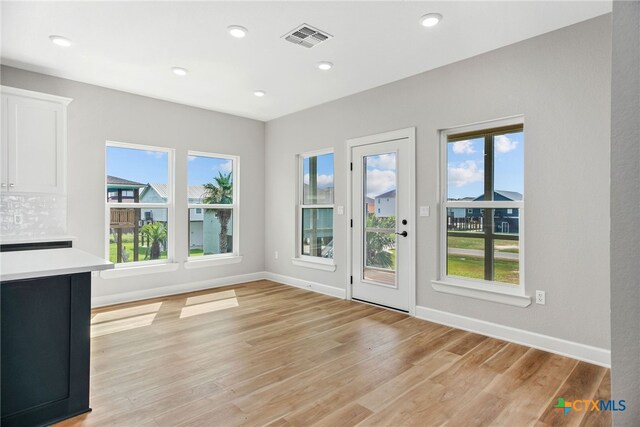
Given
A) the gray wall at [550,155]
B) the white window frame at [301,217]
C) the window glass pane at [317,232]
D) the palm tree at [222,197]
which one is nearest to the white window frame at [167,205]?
the palm tree at [222,197]

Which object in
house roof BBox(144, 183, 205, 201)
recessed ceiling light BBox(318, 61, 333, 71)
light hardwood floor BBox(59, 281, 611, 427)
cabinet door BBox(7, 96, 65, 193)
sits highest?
recessed ceiling light BBox(318, 61, 333, 71)

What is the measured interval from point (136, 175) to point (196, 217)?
1022 mm

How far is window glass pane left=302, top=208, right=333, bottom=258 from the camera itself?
16.8 feet

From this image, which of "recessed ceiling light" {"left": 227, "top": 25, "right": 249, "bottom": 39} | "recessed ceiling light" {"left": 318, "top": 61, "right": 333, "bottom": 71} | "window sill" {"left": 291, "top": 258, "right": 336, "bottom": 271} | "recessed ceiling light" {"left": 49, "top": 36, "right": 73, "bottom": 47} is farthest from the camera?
"window sill" {"left": 291, "top": 258, "right": 336, "bottom": 271}

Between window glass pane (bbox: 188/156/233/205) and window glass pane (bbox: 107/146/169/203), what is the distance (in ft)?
1.33

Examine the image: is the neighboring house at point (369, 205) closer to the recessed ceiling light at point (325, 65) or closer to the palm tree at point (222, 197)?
the recessed ceiling light at point (325, 65)

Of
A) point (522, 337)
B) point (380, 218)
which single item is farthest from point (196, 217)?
point (522, 337)

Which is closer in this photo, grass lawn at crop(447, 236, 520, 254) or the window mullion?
grass lawn at crop(447, 236, 520, 254)

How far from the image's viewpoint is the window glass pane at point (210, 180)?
17.4ft

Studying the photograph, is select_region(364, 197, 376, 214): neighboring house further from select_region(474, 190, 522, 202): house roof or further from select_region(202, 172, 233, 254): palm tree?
select_region(202, 172, 233, 254): palm tree

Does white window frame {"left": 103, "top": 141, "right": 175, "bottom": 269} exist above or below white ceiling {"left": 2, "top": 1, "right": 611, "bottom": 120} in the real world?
below

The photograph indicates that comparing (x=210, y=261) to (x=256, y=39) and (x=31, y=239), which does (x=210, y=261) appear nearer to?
(x=31, y=239)

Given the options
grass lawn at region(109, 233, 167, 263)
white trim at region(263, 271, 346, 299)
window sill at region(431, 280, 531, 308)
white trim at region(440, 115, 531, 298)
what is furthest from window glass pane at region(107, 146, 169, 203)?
window sill at region(431, 280, 531, 308)

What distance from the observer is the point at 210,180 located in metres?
5.53
